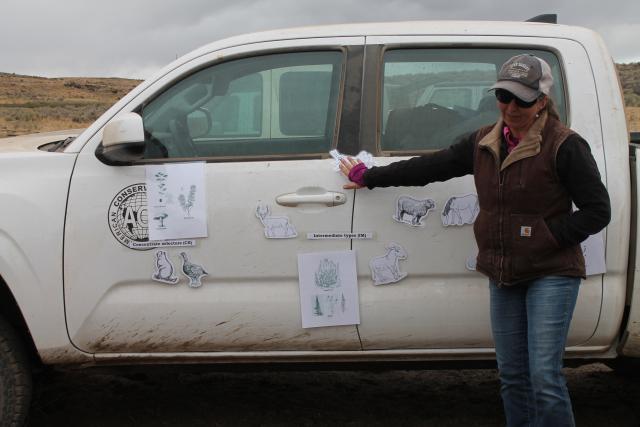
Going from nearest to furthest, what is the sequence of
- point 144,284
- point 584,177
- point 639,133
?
point 584,177 < point 144,284 < point 639,133

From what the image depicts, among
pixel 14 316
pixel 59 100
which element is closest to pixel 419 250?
pixel 14 316

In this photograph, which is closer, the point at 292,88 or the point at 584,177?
the point at 584,177

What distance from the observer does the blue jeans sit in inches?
107

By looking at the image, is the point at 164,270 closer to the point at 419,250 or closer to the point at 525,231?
the point at 419,250

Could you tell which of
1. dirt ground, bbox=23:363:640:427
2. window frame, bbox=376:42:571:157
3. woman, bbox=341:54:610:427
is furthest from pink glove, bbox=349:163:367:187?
dirt ground, bbox=23:363:640:427

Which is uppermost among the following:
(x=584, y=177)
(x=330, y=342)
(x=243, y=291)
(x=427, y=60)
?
(x=427, y=60)

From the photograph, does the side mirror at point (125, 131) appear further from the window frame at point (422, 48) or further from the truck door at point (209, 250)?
the window frame at point (422, 48)

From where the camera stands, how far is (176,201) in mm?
3102

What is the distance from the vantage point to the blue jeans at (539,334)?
2.73 metres

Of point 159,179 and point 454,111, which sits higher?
point 454,111

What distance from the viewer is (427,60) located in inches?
129

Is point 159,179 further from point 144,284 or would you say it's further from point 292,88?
point 292,88

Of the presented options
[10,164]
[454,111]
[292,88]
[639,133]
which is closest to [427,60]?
[454,111]

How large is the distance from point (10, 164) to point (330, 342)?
60.3 inches
